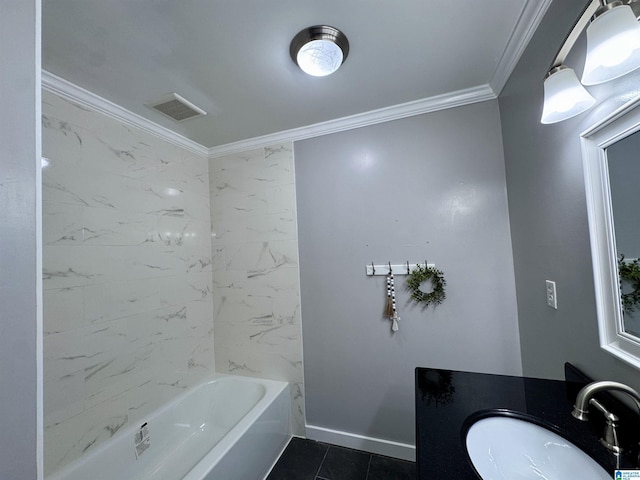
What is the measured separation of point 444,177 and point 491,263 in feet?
2.12

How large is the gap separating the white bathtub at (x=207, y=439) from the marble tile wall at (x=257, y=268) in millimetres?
166

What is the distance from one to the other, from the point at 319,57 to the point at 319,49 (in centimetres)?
4

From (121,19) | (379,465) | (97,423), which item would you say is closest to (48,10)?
(121,19)

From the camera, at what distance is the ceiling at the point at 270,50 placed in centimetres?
110

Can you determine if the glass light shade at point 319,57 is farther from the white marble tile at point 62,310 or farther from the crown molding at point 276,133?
the white marble tile at point 62,310

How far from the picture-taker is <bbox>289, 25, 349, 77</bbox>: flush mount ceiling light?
1.21m

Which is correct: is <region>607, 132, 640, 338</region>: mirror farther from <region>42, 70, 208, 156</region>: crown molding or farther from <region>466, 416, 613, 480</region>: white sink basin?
<region>42, 70, 208, 156</region>: crown molding

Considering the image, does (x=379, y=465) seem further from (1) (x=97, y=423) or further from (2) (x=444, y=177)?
(2) (x=444, y=177)

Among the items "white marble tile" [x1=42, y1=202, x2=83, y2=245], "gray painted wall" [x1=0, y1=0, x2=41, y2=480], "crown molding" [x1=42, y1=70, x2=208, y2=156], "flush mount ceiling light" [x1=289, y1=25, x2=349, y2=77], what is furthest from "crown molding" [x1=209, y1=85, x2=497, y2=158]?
"gray painted wall" [x1=0, y1=0, x2=41, y2=480]

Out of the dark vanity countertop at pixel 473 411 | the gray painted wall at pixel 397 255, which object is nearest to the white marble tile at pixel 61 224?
the gray painted wall at pixel 397 255

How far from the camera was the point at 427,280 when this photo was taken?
1782 millimetres

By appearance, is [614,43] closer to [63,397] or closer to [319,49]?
[319,49]

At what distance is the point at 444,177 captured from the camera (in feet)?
5.82

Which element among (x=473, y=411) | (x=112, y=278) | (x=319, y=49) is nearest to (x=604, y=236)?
(x=473, y=411)
